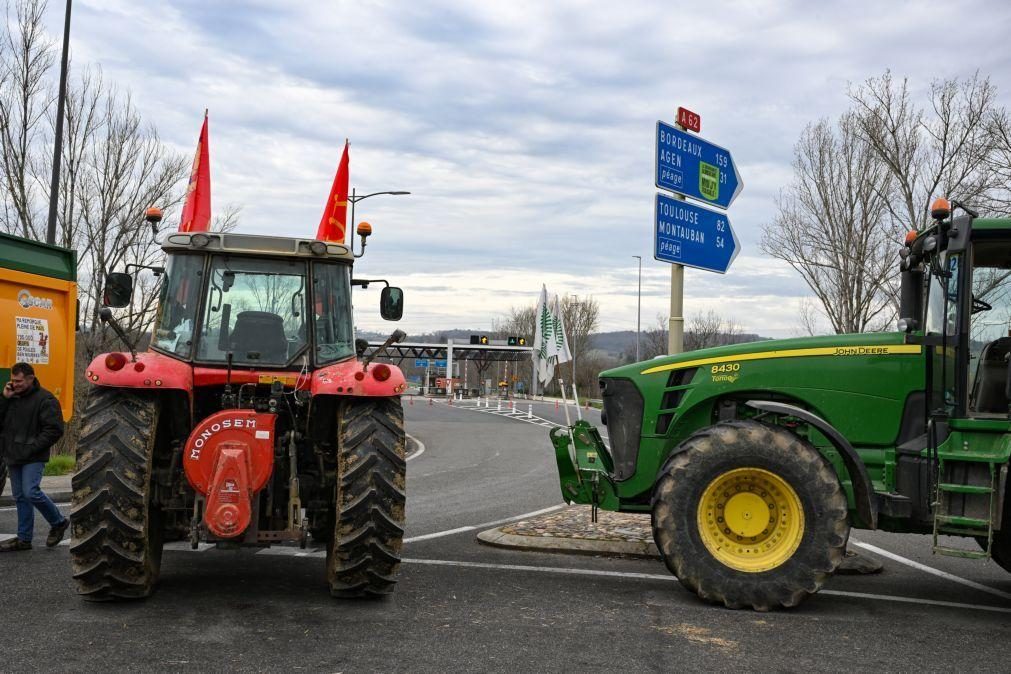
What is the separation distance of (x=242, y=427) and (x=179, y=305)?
4.72 feet

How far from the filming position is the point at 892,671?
5414mm

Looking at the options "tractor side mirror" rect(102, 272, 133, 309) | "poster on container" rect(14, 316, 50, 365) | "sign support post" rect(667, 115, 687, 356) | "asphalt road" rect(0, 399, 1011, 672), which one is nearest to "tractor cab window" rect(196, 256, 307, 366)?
"tractor side mirror" rect(102, 272, 133, 309)

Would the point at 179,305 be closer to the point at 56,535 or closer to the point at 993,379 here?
the point at 56,535

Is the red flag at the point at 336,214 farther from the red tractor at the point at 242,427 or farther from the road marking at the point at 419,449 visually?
the road marking at the point at 419,449

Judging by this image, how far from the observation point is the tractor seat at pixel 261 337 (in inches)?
290

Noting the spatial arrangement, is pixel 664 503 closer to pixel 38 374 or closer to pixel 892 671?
pixel 892 671

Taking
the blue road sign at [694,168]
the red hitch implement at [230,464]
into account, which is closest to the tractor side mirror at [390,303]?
the red hitch implement at [230,464]

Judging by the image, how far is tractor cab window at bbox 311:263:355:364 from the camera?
7535 millimetres

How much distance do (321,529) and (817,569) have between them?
11.8 ft

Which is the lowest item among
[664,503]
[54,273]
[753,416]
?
[664,503]

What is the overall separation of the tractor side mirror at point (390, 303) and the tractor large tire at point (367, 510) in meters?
1.57

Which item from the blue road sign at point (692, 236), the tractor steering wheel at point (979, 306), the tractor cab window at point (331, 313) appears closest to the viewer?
the tractor steering wheel at point (979, 306)

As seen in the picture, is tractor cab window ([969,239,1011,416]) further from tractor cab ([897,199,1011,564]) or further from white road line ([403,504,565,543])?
white road line ([403,504,565,543])

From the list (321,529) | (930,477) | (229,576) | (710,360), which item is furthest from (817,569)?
(229,576)
